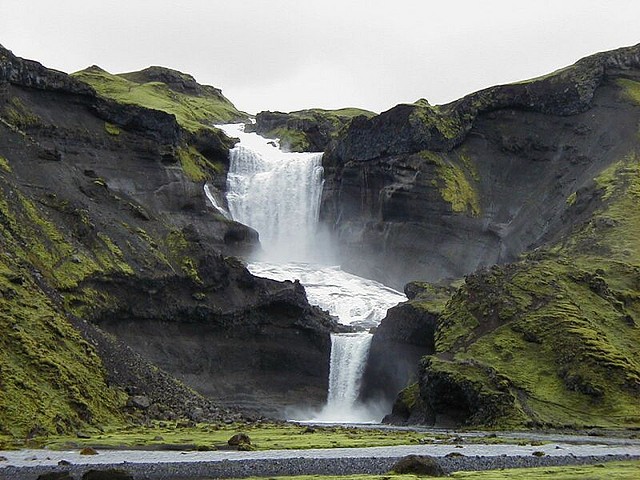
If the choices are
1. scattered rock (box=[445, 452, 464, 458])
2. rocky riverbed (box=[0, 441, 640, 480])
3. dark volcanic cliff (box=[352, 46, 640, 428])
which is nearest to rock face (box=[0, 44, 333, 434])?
dark volcanic cliff (box=[352, 46, 640, 428])

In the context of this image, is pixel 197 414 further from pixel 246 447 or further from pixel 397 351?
pixel 397 351

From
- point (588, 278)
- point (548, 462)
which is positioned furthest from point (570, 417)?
point (548, 462)

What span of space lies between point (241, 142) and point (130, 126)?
181 feet

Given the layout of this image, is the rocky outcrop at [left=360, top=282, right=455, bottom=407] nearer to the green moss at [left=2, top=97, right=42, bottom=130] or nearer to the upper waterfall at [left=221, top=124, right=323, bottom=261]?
the upper waterfall at [left=221, top=124, right=323, bottom=261]

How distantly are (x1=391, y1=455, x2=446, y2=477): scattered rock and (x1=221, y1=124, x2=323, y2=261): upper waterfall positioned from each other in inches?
4194

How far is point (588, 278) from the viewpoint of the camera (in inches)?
3236

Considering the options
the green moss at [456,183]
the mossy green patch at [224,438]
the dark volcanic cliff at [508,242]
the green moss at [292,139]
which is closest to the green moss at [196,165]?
the dark volcanic cliff at [508,242]

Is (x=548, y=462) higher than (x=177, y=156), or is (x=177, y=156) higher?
(x=177, y=156)

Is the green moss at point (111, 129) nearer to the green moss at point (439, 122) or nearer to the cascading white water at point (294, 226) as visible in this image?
the cascading white water at point (294, 226)

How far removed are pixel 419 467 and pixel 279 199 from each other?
115 m

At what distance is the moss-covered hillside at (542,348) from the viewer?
66875mm

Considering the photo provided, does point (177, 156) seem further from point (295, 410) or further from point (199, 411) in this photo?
point (199, 411)

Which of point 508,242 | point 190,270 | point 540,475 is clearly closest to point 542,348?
point 190,270

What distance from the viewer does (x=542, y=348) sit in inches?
2889
